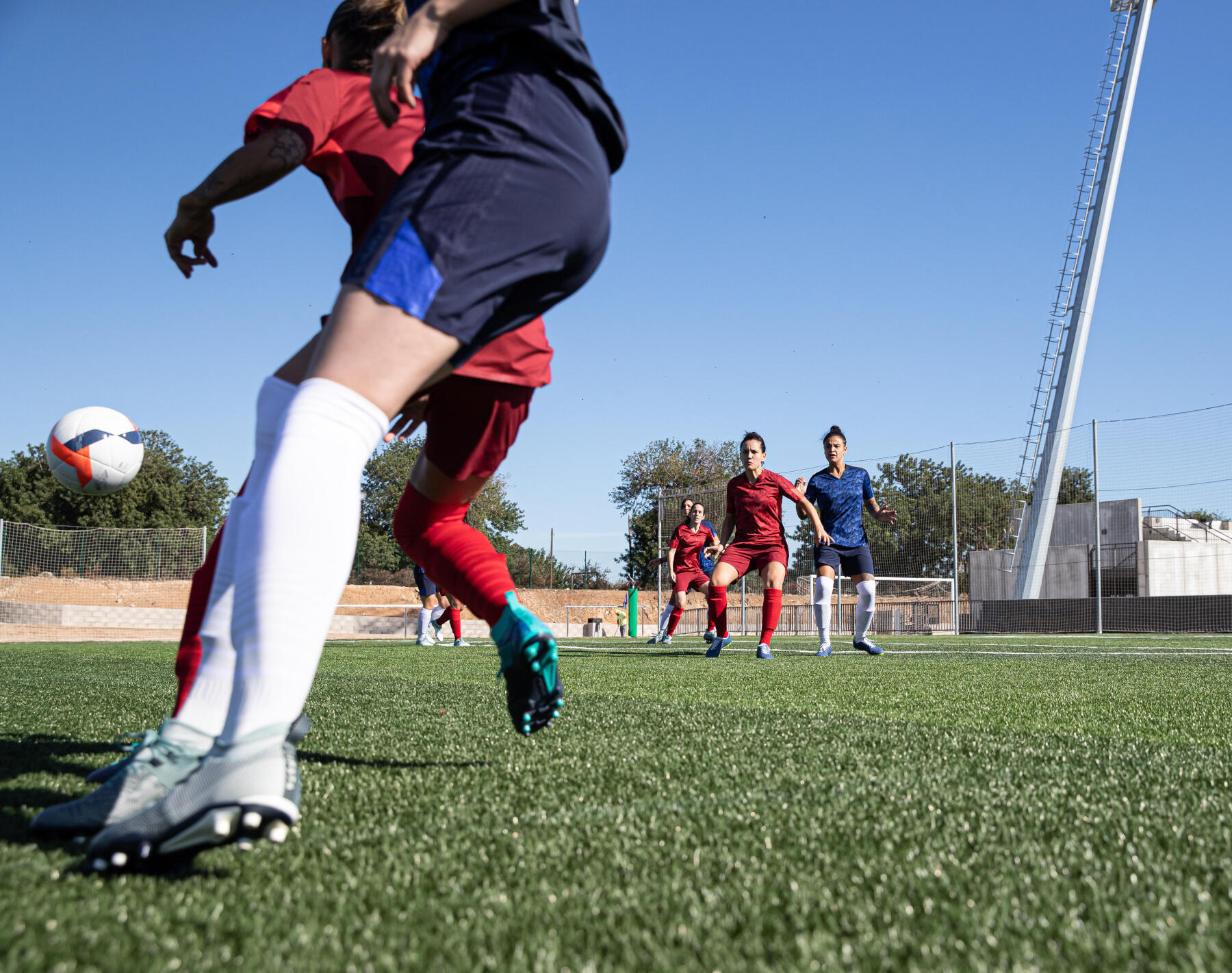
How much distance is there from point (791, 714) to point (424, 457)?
6.21 ft

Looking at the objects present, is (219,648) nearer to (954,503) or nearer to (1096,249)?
(954,503)

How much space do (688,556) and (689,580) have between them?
1.28 ft

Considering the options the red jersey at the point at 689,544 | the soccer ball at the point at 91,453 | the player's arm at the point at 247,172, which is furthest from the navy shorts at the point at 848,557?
the player's arm at the point at 247,172

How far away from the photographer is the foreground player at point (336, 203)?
1496 mm

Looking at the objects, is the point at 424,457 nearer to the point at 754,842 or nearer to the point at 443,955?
the point at 754,842

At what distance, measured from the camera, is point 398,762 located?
2.45m

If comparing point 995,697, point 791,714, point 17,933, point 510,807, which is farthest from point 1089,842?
point 995,697

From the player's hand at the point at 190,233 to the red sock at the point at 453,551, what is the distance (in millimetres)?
739

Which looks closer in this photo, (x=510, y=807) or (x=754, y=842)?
(x=754, y=842)

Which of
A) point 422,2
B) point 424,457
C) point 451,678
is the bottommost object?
point 451,678

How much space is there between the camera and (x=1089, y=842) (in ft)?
5.08

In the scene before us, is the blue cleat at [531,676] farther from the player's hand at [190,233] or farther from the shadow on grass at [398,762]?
the player's hand at [190,233]

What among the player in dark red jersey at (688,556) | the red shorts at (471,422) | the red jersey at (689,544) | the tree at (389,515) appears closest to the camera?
the red shorts at (471,422)

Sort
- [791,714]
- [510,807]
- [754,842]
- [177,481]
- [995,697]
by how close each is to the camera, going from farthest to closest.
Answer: [177,481] < [995,697] < [791,714] < [510,807] < [754,842]
